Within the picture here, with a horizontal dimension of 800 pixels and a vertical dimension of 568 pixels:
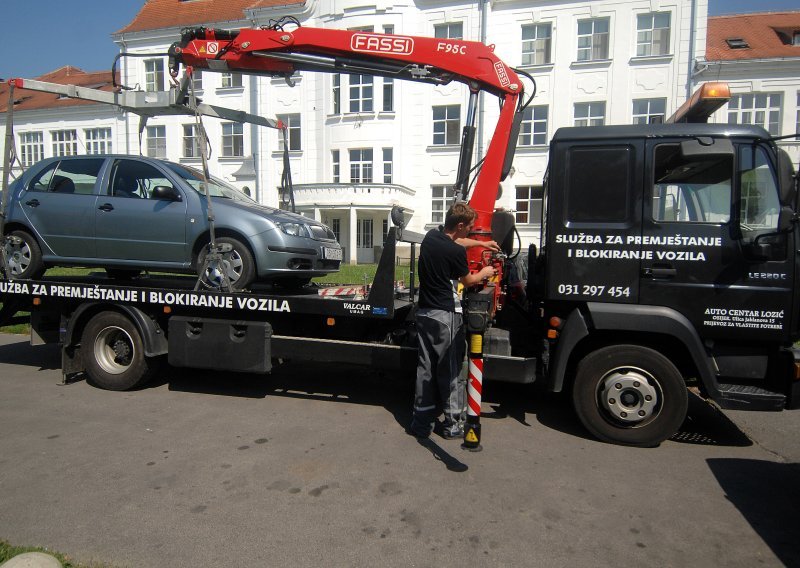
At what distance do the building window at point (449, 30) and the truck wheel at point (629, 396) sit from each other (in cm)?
2377

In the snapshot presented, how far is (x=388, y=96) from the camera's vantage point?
25188 millimetres

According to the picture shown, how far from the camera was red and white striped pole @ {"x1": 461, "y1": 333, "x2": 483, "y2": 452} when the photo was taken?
409 centimetres

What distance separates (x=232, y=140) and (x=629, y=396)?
27.2 m

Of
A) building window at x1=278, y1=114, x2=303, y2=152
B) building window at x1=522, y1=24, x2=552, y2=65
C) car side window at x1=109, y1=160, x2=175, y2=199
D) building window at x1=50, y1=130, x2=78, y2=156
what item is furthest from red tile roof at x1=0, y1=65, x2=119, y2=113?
car side window at x1=109, y1=160, x2=175, y2=199

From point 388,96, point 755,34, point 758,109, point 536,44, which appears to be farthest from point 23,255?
point 755,34

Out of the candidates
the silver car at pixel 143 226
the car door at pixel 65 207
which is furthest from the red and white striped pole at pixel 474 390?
the car door at pixel 65 207

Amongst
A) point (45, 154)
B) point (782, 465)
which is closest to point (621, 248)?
point (782, 465)

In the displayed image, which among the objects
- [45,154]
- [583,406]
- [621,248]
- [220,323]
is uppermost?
[45,154]

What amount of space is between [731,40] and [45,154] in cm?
4054

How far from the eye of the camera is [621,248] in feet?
14.7

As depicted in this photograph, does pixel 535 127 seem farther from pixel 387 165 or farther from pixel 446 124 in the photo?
pixel 387 165

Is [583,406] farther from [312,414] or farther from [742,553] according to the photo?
[312,414]

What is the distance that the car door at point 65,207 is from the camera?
5.98 metres

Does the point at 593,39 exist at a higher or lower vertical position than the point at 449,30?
lower
